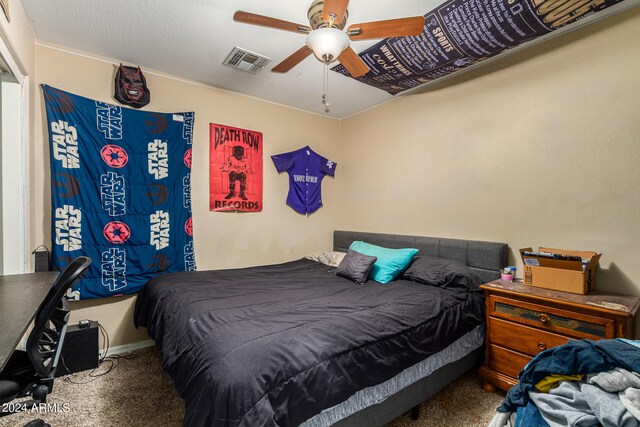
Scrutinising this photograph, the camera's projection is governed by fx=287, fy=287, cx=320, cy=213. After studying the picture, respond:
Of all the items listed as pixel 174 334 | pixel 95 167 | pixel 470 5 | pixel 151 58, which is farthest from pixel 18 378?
pixel 470 5

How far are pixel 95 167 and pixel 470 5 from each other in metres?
3.15

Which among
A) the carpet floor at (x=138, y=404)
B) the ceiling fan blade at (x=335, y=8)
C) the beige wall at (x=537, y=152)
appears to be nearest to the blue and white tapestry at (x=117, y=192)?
the carpet floor at (x=138, y=404)

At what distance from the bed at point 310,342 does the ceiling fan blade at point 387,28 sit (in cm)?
166

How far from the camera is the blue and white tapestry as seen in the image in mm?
2398

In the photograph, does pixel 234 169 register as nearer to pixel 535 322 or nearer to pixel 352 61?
pixel 352 61

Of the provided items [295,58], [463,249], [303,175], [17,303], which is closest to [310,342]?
[17,303]

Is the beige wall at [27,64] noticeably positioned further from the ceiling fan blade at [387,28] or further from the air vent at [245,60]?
the ceiling fan blade at [387,28]

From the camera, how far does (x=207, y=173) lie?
10.3 feet

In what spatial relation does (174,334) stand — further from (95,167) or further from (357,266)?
(95,167)

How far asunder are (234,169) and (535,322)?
3.04m

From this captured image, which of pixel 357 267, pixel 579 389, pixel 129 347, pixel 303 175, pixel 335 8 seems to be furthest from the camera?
pixel 303 175

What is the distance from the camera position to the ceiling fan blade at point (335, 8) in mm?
1489

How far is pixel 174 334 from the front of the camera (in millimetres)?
1663

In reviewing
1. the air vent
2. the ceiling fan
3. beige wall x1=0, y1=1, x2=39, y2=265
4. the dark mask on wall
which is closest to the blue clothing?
the ceiling fan
